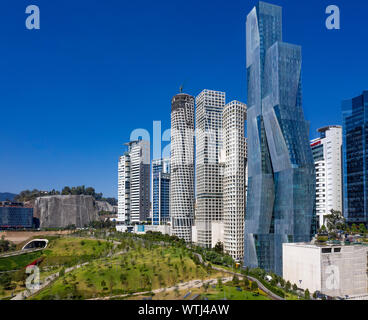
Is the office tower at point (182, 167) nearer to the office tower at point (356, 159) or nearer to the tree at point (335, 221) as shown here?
the tree at point (335, 221)

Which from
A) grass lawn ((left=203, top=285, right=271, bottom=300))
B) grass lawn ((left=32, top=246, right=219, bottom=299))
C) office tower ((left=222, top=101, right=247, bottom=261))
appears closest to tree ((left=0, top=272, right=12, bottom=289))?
grass lawn ((left=32, top=246, right=219, bottom=299))

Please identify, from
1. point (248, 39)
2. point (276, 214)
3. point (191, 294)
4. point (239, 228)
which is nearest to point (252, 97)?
point (248, 39)

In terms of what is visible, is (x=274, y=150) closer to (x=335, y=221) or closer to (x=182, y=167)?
(x=335, y=221)

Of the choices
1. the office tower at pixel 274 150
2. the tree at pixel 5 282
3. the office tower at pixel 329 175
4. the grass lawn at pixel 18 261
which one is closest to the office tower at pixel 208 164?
the office tower at pixel 274 150

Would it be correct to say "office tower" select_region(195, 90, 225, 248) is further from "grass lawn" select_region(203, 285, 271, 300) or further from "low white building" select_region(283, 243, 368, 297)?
"grass lawn" select_region(203, 285, 271, 300)
